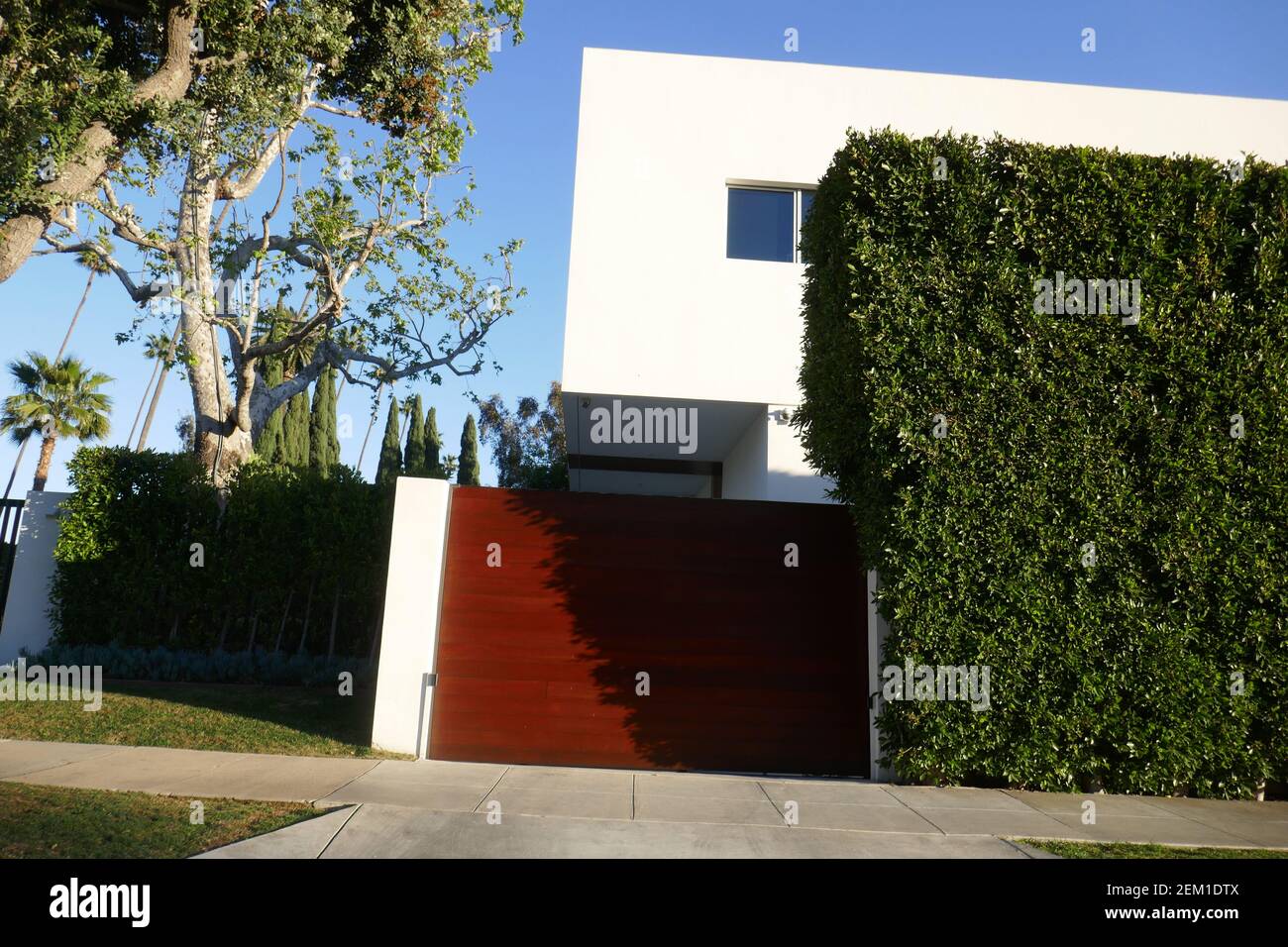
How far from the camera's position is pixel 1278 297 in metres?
7.41

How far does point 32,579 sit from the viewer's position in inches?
452

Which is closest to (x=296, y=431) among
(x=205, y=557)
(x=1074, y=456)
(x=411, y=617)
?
(x=205, y=557)

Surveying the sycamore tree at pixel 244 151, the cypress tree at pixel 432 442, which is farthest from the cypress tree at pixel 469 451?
the sycamore tree at pixel 244 151

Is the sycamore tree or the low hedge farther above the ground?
the sycamore tree

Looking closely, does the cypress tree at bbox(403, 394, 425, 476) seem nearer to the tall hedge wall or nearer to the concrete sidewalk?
the concrete sidewalk

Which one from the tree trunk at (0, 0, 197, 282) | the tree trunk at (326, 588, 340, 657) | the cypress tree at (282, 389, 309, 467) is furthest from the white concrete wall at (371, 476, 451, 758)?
the cypress tree at (282, 389, 309, 467)

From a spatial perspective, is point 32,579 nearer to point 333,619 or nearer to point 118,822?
point 333,619

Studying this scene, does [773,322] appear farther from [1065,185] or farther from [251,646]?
[251,646]

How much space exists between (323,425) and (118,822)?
39080mm

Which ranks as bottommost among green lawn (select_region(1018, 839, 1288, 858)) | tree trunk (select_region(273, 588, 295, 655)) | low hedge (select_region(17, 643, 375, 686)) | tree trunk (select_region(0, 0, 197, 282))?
green lawn (select_region(1018, 839, 1288, 858))

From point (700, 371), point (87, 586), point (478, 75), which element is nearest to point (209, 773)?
point (87, 586)

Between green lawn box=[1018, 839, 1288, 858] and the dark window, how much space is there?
8.41 meters

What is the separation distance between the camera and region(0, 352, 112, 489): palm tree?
1009 inches

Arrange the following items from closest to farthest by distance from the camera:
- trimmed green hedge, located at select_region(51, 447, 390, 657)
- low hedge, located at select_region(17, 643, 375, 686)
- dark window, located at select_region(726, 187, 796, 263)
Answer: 1. low hedge, located at select_region(17, 643, 375, 686)
2. trimmed green hedge, located at select_region(51, 447, 390, 657)
3. dark window, located at select_region(726, 187, 796, 263)
